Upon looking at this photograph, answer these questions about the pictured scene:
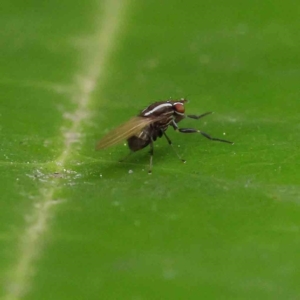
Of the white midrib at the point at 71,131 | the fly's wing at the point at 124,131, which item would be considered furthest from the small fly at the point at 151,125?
the white midrib at the point at 71,131

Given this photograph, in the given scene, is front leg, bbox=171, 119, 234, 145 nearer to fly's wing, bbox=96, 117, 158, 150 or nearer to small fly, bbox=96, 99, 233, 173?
small fly, bbox=96, 99, 233, 173

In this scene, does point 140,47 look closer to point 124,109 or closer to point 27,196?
point 124,109

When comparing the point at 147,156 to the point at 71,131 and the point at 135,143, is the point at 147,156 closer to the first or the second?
the point at 135,143

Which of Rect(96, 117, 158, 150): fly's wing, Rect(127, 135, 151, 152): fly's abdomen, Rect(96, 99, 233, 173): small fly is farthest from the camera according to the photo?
Rect(127, 135, 151, 152): fly's abdomen

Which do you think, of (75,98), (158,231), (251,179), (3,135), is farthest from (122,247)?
(75,98)

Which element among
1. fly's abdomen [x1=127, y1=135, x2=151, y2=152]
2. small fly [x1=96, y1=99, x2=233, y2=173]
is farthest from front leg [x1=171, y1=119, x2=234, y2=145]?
fly's abdomen [x1=127, y1=135, x2=151, y2=152]
